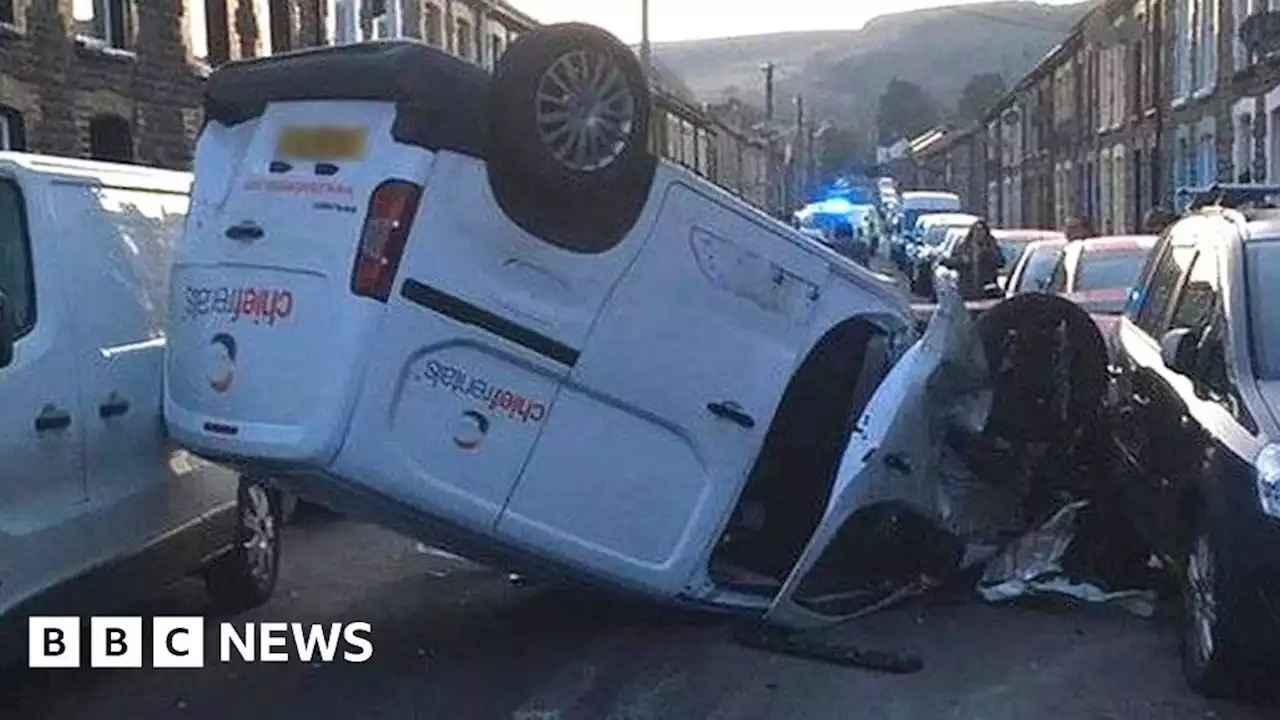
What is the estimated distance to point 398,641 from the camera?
810 centimetres

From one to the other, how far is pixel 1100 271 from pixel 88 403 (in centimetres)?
1057

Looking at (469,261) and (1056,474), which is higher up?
(469,261)

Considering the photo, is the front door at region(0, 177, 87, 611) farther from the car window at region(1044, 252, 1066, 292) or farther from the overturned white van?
the car window at region(1044, 252, 1066, 292)

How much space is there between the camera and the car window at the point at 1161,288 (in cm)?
885

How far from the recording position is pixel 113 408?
716cm

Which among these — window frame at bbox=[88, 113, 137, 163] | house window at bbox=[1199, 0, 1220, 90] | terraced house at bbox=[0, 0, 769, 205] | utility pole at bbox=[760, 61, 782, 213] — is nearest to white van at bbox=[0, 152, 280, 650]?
terraced house at bbox=[0, 0, 769, 205]

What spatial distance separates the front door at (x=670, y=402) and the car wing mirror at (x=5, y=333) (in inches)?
72.9

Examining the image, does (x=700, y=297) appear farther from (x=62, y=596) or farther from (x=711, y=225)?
(x=62, y=596)

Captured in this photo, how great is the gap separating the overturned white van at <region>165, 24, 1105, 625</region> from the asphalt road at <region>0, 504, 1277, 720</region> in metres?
0.41

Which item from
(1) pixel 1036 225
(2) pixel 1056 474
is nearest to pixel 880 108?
(1) pixel 1036 225

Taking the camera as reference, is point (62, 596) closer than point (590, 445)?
Yes

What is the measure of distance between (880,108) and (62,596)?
145 meters

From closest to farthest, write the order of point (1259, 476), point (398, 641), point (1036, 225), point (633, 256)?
point (1259, 476)
point (633, 256)
point (398, 641)
point (1036, 225)

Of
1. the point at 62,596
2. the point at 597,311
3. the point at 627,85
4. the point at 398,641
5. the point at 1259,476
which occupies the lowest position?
the point at 398,641
